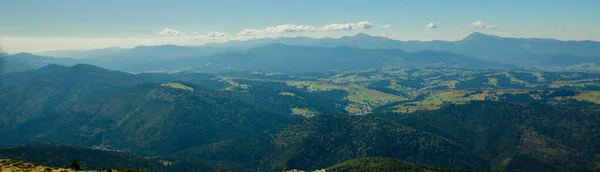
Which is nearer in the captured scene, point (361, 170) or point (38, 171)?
point (38, 171)

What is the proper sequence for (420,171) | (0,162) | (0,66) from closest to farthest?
1. (0,66)
2. (0,162)
3. (420,171)

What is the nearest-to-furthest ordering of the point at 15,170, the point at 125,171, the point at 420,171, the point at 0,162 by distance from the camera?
the point at 15,170 → the point at 0,162 → the point at 125,171 → the point at 420,171

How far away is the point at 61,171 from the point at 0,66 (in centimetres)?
3675

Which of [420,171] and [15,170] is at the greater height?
[15,170]

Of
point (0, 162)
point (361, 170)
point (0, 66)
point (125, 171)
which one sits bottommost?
point (361, 170)

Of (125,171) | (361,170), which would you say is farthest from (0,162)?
(361,170)

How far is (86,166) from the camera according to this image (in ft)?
653

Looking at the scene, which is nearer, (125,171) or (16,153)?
(125,171)

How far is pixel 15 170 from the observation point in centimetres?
9294

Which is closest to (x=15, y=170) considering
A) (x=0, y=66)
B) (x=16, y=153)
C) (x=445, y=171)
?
(x=0, y=66)

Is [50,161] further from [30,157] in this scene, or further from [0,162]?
[0,162]

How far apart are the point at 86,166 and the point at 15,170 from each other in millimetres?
116789

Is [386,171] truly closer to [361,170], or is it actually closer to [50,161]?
[361,170]

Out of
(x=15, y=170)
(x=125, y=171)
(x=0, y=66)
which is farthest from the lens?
(x=125, y=171)
